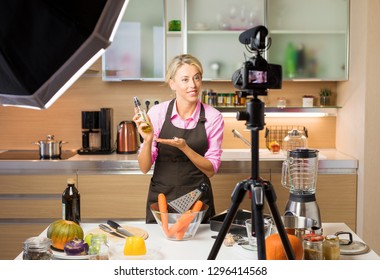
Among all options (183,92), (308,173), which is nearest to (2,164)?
(183,92)

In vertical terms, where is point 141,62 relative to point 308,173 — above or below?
above

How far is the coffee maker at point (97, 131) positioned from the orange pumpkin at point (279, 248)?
2.50m

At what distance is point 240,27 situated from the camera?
13.1 ft

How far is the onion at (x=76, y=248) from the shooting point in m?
1.71

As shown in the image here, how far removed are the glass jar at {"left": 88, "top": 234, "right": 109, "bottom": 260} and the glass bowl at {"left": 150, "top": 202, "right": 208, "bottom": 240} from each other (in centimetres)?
29

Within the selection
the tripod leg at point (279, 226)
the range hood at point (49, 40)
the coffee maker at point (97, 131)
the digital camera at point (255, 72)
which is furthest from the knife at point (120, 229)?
the coffee maker at point (97, 131)

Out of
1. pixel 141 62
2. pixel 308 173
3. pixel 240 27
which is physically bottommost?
pixel 308 173

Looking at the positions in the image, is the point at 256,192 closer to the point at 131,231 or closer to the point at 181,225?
the point at 181,225

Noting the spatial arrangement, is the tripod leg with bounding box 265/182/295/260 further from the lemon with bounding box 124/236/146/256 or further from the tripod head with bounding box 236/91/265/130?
the lemon with bounding box 124/236/146/256

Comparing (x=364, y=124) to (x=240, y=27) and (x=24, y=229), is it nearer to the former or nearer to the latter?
(x=240, y=27)

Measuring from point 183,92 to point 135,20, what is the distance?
56.0 inches
